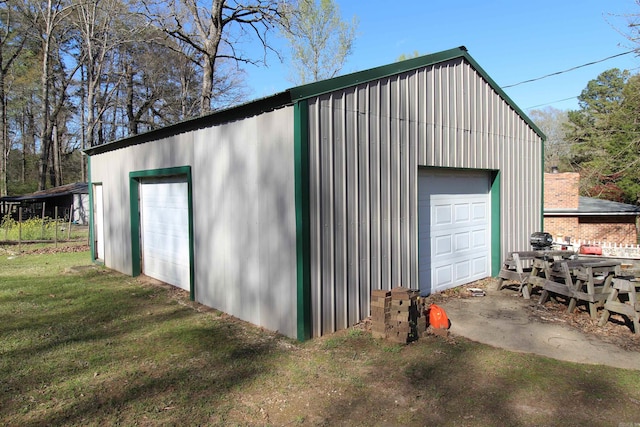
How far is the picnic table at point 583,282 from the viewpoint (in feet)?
18.5

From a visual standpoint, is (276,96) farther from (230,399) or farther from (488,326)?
(488,326)

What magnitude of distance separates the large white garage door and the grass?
231 centimetres

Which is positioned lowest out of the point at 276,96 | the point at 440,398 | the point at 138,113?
the point at 440,398

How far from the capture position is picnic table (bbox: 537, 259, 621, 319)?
5652 mm

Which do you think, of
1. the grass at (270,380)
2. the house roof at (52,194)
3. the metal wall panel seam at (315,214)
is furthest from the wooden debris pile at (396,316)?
the house roof at (52,194)

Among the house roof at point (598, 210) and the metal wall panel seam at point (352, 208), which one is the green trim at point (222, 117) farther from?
the house roof at point (598, 210)

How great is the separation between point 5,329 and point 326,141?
16.1 ft

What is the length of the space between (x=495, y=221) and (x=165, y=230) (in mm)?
6530

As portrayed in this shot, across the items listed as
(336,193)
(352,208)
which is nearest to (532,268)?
(352,208)

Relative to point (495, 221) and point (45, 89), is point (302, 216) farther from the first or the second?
point (45, 89)

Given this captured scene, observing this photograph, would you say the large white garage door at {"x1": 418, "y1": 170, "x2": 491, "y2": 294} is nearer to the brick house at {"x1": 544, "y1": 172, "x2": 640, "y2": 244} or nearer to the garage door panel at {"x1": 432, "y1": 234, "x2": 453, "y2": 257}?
the garage door panel at {"x1": 432, "y1": 234, "x2": 453, "y2": 257}

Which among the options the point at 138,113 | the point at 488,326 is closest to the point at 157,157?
the point at 488,326

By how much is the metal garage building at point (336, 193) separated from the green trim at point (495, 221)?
0.08 ft

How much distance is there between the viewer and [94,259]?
11.5 m
